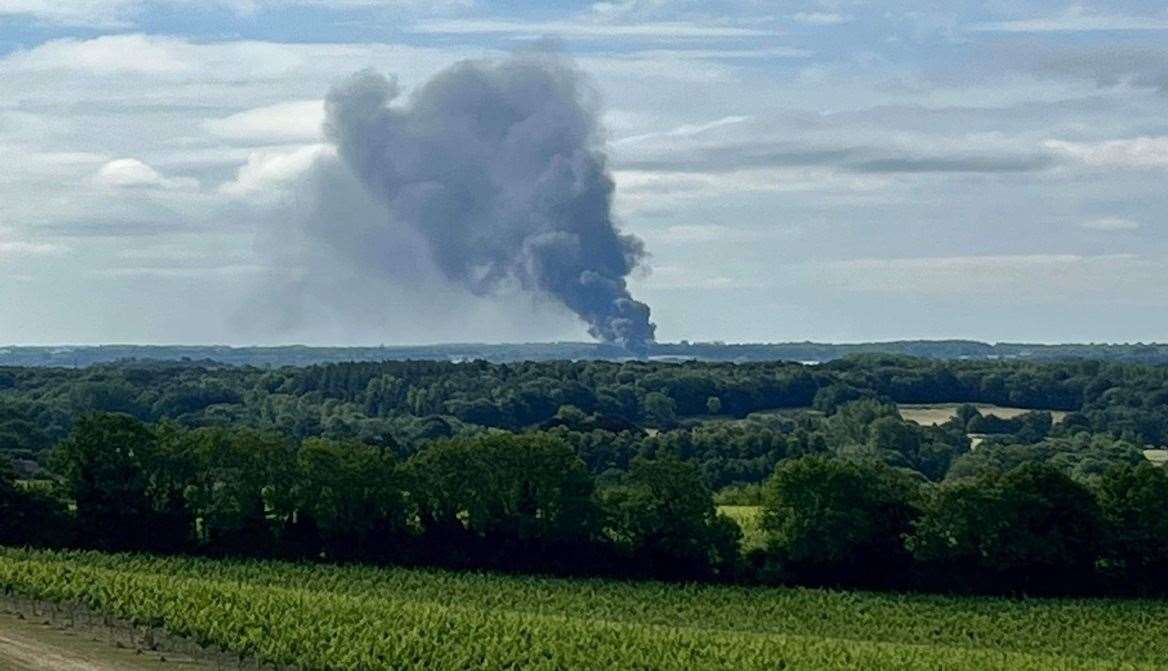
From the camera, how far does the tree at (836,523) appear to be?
76938mm

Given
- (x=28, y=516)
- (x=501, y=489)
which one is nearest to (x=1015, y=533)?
(x=501, y=489)

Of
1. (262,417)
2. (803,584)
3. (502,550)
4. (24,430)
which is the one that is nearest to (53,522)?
(502,550)

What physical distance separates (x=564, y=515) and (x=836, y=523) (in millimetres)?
11403

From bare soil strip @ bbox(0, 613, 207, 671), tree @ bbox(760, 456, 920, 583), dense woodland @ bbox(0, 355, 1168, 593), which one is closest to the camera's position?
bare soil strip @ bbox(0, 613, 207, 671)

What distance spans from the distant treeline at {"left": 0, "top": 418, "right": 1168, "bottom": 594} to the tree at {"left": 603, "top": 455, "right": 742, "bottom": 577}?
0.07 metres

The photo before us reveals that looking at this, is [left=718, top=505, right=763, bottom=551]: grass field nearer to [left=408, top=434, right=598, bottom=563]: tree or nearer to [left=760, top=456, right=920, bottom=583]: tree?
[left=760, top=456, right=920, bottom=583]: tree

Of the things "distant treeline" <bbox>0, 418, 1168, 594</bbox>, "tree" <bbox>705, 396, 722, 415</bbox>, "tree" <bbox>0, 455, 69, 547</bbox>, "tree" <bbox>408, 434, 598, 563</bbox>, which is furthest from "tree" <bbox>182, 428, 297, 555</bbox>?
"tree" <bbox>705, 396, 722, 415</bbox>

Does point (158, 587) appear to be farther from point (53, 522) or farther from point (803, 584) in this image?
point (803, 584)

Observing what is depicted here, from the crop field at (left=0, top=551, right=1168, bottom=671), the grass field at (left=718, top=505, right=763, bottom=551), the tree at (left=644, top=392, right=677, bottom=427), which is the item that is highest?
the tree at (left=644, top=392, right=677, bottom=427)

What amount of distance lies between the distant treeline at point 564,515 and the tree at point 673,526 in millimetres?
75

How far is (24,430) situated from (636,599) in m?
77.1

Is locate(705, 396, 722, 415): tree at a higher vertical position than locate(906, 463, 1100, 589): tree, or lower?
higher

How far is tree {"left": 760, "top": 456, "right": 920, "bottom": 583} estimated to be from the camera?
76.9 m

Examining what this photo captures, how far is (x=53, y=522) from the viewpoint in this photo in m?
78.6
